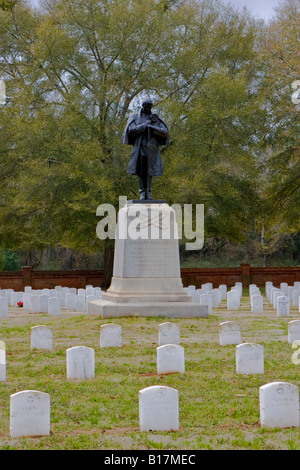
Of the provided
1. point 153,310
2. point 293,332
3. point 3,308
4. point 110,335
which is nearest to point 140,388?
point 110,335

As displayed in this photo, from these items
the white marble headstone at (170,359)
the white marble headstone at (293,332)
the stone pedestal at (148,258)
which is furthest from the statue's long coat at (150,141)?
the white marble headstone at (170,359)

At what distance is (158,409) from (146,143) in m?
9.72

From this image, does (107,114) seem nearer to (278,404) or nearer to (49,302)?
(49,302)

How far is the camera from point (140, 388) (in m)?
7.73

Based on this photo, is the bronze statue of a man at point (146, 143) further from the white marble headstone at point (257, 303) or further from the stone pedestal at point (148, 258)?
the white marble headstone at point (257, 303)

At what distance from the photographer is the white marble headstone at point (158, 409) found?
6.04 m

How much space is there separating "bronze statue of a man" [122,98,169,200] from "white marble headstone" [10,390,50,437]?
943 cm

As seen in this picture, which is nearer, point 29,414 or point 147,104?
point 29,414

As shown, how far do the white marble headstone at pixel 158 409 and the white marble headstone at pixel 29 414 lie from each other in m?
0.82

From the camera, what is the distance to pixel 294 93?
923 inches

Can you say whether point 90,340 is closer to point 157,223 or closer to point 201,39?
point 157,223

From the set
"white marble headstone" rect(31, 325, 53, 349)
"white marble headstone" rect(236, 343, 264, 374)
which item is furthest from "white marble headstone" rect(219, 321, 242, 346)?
"white marble headstone" rect(31, 325, 53, 349)

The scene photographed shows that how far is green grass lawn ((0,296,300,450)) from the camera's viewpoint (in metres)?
5.87

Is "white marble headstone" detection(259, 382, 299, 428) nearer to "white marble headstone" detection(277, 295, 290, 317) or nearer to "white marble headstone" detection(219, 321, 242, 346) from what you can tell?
"white marble headstone" detection(219, 321, 242, 346)
